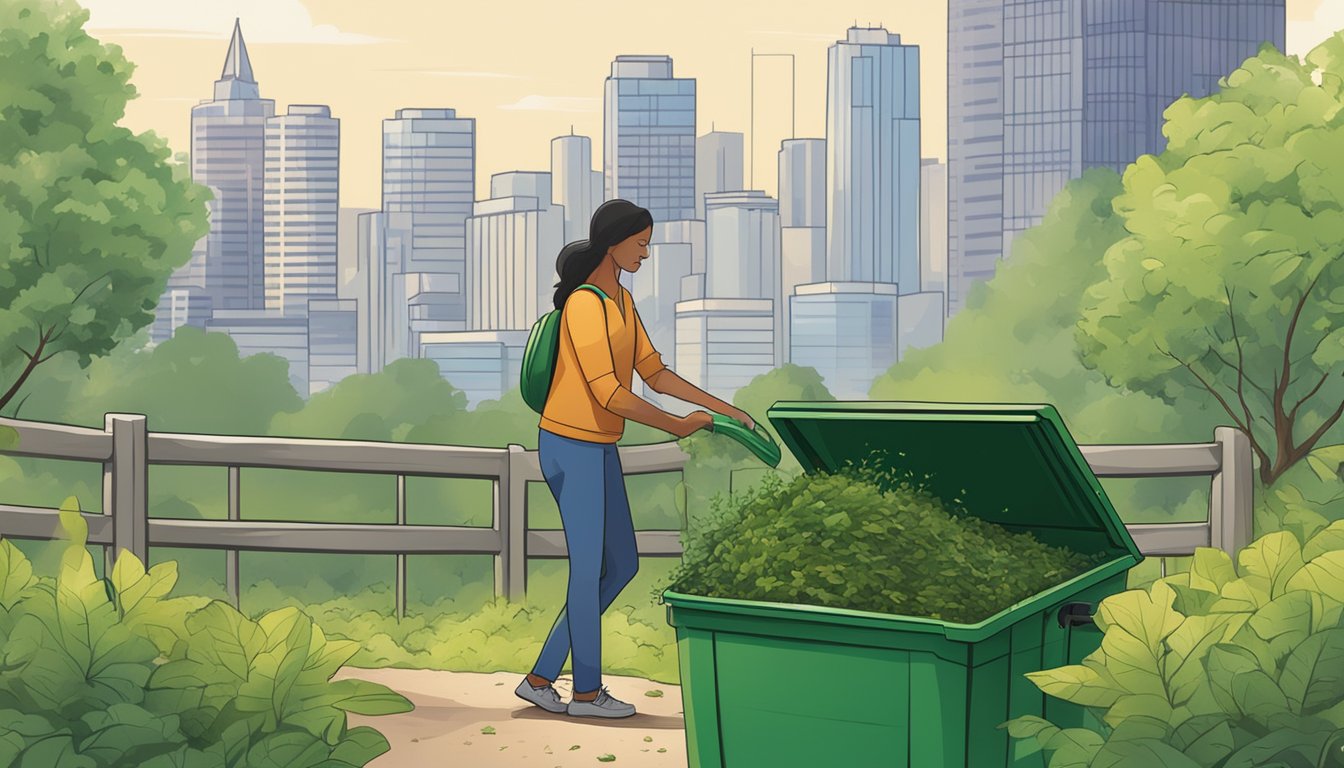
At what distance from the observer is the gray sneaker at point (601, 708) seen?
5324 mm

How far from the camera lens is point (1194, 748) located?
2.90 metres

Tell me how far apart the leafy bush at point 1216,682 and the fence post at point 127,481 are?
5.53m

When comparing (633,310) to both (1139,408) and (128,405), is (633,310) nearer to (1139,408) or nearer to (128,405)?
(1139,408)

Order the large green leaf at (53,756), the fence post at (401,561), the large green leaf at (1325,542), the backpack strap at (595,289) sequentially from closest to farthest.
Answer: the large green leaf at (53,756) → the large green leaf at (1325,542) → the backpack strap at (595,289) → the fence post at (401,561)

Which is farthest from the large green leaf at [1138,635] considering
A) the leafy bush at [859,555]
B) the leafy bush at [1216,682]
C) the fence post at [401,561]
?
the fence post at [401,561]

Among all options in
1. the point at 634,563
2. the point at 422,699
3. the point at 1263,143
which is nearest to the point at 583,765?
the point at 634,563

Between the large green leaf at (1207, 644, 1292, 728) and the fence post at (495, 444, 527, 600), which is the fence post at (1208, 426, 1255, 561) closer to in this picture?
the fence post at (495, 444, 527, 600)

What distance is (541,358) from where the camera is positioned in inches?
197

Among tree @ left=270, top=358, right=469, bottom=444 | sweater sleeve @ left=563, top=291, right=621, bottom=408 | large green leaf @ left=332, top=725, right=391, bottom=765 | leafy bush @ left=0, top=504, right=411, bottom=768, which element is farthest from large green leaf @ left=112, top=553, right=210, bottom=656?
tree @ left=270, top=358, right=469, bottom=444

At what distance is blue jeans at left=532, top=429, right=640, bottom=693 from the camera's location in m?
5.02

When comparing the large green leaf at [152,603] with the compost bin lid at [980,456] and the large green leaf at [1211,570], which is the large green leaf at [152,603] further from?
the large green leaf at [1211,570]

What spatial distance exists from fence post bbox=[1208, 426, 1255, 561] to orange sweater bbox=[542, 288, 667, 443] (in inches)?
188

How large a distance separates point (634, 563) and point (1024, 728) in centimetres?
246

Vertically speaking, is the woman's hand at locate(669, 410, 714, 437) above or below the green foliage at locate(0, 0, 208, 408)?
below
